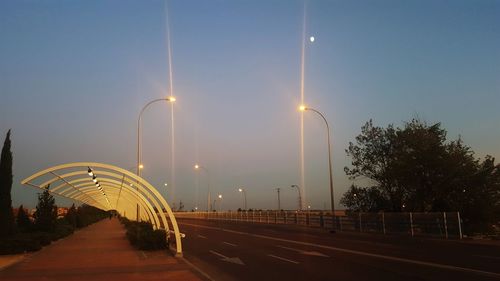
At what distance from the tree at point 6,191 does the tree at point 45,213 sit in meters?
5.65

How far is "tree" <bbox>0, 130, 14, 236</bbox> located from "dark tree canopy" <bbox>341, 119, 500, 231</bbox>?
29748mm

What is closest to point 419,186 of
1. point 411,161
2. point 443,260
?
point 411,161

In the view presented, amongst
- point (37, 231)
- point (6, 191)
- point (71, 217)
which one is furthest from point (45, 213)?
point (71, 217)

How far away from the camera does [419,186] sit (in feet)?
134

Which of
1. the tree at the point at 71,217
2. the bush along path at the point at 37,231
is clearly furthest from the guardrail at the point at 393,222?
the tree at the point at 71,217

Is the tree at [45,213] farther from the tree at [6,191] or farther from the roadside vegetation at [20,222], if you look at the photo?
the tree at [6,191]

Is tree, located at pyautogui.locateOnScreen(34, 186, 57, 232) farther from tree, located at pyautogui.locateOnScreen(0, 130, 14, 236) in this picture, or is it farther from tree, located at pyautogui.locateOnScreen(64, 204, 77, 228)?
tree, located at pyautogui.locateOnScreen(64, 204, 77, 228)

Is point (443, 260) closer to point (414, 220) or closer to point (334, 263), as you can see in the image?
point (334, 263)

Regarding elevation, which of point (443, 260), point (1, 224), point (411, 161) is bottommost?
point (443, 260)

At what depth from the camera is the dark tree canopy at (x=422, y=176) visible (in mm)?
37562

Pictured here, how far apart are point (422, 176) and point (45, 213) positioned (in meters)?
28.6

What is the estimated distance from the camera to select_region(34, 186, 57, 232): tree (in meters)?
28.3

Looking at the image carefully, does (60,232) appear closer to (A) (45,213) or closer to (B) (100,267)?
(A) (45,213)

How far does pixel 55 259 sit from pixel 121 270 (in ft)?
16.1
